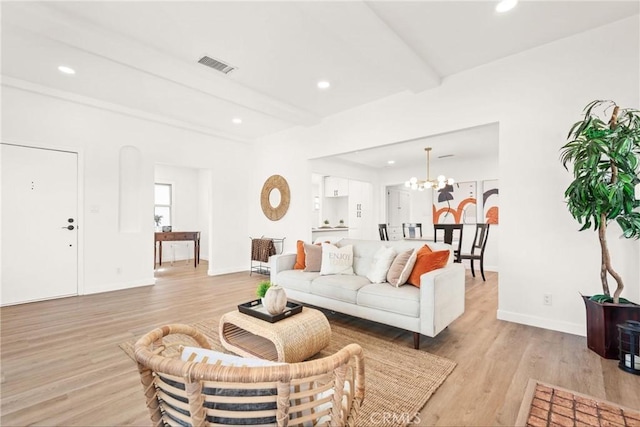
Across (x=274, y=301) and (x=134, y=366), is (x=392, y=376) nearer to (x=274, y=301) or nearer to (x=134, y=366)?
(x=274, y=301)

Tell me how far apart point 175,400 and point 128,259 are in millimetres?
4869

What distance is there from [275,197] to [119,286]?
3093mm

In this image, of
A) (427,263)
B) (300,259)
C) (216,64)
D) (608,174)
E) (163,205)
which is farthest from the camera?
(163,205)

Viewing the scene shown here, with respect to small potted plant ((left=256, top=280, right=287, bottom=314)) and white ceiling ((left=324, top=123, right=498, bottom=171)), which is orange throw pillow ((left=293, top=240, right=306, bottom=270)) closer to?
small potted plant ((left=256, top=280, right=287, bottom=314))

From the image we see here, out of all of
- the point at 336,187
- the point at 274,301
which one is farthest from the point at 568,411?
the point at 336,187

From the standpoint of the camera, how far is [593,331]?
98.0 inches

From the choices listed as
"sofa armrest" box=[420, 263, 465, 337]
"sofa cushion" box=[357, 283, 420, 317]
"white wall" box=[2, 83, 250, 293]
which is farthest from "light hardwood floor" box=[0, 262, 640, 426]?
"white wall" box=[2, 83, 250, 293]

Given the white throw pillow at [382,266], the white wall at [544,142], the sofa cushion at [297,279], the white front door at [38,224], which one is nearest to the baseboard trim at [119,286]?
the white front door at [38,224]

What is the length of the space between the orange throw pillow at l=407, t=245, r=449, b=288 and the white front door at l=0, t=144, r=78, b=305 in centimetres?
478

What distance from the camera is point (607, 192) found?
7.37 ft

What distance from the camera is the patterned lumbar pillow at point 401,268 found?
2879 millimetres

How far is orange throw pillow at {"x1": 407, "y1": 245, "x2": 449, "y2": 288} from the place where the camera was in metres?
2.82

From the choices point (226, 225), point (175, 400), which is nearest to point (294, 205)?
point (226, 225)

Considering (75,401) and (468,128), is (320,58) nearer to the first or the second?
(468,128)
